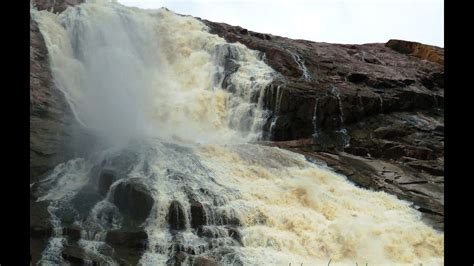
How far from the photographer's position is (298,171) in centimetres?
1734

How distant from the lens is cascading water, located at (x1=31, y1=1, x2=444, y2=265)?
1209cm

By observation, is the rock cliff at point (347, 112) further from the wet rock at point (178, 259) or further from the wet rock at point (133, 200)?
the wet rock at point (178, 259)

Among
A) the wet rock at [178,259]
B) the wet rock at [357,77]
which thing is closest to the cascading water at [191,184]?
the wet rock at [178,259]

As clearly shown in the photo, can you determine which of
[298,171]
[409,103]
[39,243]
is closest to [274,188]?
[298,171]

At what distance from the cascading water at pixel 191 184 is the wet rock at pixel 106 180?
0.03 m

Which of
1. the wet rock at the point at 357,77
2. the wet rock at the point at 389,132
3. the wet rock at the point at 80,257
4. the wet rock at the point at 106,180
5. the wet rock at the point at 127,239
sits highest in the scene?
the wet rock at the point at 357,77

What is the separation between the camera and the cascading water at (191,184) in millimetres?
12086

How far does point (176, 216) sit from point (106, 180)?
2.36m

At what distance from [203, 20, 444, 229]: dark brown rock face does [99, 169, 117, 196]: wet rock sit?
8785 mm

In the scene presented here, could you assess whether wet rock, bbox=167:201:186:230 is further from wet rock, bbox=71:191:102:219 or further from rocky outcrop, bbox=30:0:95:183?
rocky outcrop, bbox=30:0:95:183
